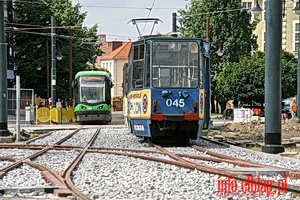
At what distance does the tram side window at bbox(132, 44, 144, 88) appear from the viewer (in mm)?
21266

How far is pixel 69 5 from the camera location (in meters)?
70.4

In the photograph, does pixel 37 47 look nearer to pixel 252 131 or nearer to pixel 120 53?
pixel 252 131

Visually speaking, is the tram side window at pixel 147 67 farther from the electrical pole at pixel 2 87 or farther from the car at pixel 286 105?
the car at pixel 286 105

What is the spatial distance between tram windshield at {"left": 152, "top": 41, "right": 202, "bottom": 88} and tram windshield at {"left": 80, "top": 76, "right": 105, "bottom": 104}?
871 inches

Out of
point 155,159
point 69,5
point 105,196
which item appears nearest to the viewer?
point 105,196

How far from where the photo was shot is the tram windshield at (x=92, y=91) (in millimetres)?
42781

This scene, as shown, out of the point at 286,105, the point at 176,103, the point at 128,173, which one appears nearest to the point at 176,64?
the point at 176,103

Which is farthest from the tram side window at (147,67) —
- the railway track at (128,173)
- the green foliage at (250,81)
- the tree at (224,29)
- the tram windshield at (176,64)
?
the tree at (224,29)

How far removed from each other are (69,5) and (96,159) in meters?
55.7

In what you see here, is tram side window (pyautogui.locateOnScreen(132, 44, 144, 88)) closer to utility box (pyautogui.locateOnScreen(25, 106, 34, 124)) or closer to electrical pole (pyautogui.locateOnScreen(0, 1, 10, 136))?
electrical pole (pyautogui.locateOnScreen(0, 1, 10, 136))

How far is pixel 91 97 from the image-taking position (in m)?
42.9

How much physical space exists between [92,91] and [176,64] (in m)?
22.6

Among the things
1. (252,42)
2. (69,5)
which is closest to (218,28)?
(252,42)

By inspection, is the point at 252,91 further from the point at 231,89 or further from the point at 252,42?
the point at 252,42
